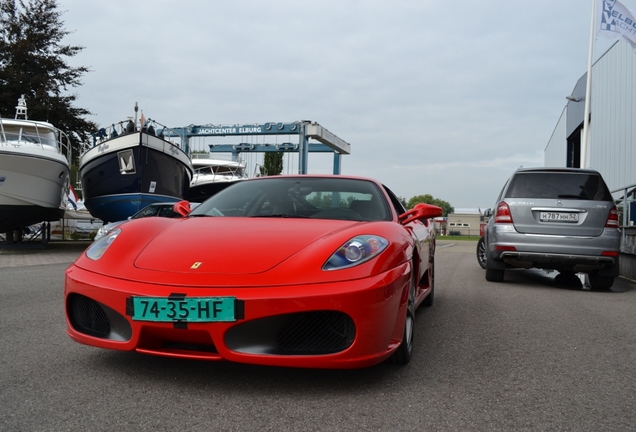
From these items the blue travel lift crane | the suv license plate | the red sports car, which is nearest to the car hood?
the red sports car

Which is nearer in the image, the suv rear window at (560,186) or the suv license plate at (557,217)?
the suv license plate at (557,217)

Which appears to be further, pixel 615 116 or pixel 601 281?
pixel 615 116

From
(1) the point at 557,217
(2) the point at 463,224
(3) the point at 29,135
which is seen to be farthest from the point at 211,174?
(2) the point at 463,224

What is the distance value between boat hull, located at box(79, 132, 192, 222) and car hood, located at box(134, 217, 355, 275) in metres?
13.6

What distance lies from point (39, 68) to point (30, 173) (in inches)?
307

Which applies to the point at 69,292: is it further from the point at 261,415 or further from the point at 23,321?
the point at 23,321

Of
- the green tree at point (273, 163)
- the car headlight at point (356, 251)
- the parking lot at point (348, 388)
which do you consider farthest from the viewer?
the green tree at point (273, 163)

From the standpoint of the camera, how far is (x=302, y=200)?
4062mm

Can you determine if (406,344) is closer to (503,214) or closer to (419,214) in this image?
(419,214)

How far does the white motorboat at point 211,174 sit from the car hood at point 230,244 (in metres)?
19.4

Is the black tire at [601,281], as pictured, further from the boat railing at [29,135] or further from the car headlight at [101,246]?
the boat railing at [29,135]

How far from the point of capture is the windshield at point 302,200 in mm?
3863

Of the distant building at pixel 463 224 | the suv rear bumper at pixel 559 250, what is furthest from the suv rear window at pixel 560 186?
the distant building at pixel 463 224

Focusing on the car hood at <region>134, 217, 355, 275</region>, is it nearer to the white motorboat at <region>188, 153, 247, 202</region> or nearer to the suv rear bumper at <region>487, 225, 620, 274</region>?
the suv rear bumper at <region>487, 225, 620, 274</region>
